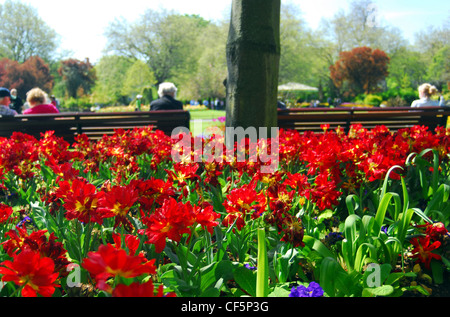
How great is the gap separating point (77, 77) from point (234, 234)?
2148 inches

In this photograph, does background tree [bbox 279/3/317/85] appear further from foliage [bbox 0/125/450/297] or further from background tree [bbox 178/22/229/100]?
foliage [bbox 0/125/450/297]

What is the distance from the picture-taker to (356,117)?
287 inches

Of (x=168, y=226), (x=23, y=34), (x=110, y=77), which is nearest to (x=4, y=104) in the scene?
(x=168, y=226)

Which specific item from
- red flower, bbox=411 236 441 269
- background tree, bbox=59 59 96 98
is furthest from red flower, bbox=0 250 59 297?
background tree, bbox=59 59 96 98

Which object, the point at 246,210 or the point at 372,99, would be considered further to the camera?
the point at 372,99

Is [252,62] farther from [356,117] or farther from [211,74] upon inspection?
[211,74]

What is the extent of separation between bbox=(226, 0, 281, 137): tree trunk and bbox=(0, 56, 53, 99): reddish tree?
47763mm

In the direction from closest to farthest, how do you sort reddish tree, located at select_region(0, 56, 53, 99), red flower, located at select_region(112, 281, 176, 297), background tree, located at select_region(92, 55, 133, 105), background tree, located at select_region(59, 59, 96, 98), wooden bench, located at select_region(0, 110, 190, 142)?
1. red flower, located at select_region(112, 281, 176, 297)
2. wooden bench, located at select_region(0, 110, 190, 142)
3. background tree, located at select_region(92, 55, 133, 105)
4. reddish tree, located at select_region(0, 56, 53, 99)
5. background tree, located at select_region(59, 59, 96, 98)

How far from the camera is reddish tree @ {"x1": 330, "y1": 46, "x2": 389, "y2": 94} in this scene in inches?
1651

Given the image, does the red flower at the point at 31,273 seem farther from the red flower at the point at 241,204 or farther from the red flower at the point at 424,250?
the red flower at the point at 424,250

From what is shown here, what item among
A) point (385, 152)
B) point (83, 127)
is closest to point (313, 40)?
point (83, 127)
